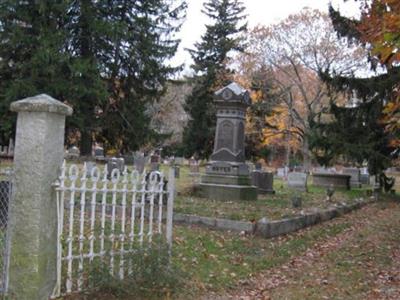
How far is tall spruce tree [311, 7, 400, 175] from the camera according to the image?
18484 mm

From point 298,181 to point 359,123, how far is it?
352cm

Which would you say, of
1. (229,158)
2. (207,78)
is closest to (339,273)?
(229,158)

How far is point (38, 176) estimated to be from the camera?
187 inches

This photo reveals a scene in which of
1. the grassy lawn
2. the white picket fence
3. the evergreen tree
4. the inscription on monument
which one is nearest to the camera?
the white picket fence

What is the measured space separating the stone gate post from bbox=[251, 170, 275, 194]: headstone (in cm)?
1274

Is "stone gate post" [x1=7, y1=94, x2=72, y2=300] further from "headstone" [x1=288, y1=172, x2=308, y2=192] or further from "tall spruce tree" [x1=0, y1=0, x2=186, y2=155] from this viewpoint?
"tall spruce tree" [x1=0, y1=0, x2=186, y2=155]

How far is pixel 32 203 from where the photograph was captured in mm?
4734

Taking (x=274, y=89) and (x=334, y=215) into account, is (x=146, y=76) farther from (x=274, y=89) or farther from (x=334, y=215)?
(x=334, y=215)

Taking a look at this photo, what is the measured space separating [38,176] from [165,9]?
78.0 ft

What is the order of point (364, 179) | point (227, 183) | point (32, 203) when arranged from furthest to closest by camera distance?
point (364, 179) → point (227, 183) → point (32, 203)

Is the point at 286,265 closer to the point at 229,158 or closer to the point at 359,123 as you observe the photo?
the point at 229,158

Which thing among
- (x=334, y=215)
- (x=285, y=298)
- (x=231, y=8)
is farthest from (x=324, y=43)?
(x=285, y=298)

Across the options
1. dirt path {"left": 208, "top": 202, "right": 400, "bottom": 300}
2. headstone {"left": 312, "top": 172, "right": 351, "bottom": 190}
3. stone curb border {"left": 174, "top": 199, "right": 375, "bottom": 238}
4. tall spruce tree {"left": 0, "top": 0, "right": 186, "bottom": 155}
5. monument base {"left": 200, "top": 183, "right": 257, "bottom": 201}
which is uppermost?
tall spruce tree {"left": 0, "top": 0, "right": 186, "bottom": 155}

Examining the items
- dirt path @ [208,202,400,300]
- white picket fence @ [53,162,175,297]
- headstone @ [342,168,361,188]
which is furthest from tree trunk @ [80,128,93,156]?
white picket fence @ [53,162,175,297]
